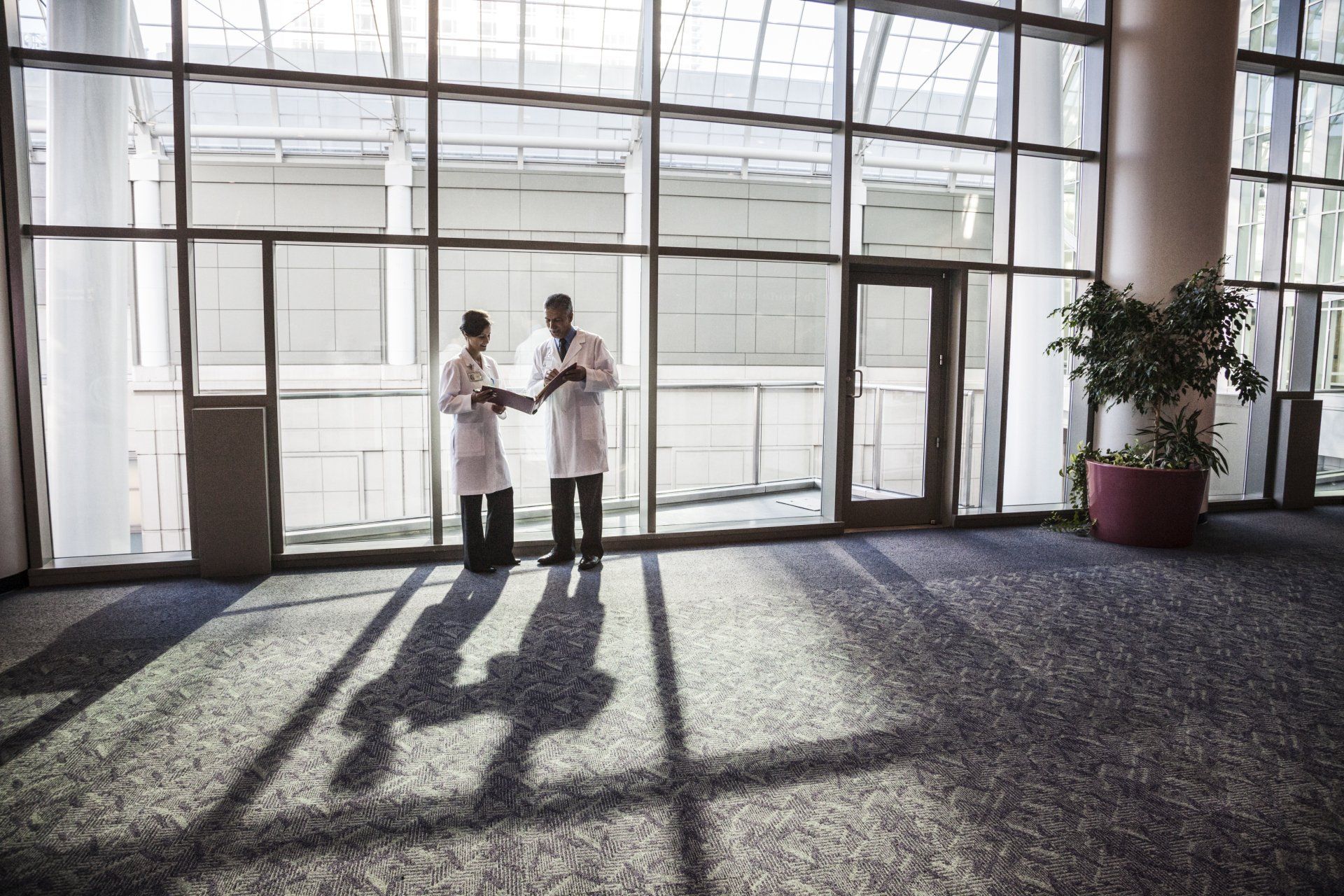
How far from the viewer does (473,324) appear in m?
4.54

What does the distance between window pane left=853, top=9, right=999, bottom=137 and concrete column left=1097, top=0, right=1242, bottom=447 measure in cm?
202

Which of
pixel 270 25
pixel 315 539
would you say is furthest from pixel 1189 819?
pixel 270 25

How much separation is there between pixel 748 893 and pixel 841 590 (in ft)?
8.93

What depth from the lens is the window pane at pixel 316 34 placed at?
5.88 m

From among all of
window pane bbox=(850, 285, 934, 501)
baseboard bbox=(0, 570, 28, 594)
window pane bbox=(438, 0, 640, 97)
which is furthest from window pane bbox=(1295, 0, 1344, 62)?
baseboard bbox=(0, 570, 28, 594)

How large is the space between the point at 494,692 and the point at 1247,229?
8.79 m

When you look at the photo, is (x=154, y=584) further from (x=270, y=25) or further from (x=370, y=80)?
(x=270, y=25)

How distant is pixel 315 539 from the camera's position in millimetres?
5035

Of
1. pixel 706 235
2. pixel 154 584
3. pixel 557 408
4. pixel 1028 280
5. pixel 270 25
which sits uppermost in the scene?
pixel 270 25

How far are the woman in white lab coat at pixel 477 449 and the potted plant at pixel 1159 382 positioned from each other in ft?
14.2

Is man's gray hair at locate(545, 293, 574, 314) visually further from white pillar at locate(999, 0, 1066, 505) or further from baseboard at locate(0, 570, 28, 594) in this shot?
white pillar at locate(999, 0, 1066, 505)

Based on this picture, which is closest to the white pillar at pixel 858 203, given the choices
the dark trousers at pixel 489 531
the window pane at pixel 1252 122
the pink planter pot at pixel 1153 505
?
the pink planter pot at pixel 1153 505

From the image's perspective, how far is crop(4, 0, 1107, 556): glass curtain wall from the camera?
4617 mm

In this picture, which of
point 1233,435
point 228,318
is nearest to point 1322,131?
point 1233,435
